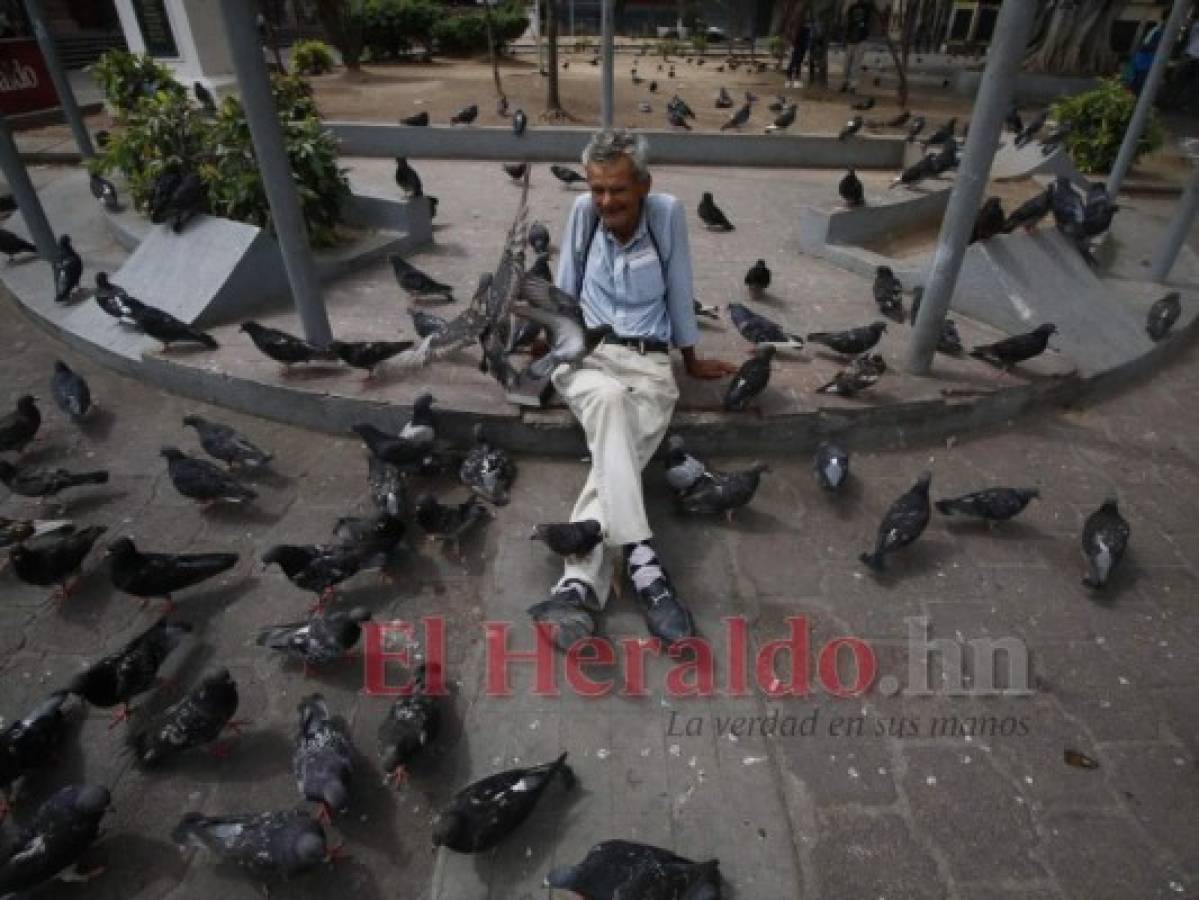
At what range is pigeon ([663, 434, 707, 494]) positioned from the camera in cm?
396

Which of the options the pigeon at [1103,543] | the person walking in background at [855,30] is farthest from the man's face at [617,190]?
the person walking in background at [855,30]

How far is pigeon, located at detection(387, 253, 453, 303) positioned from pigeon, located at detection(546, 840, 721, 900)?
448 cm

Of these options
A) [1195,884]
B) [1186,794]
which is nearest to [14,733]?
[1195,884]

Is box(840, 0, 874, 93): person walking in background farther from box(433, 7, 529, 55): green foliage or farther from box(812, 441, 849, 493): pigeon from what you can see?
box(812, 441, 849, 493): pigeon

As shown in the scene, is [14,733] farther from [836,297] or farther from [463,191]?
[463,191]

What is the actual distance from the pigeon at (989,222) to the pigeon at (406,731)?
5793 millimetres

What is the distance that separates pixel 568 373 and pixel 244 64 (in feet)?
8.28

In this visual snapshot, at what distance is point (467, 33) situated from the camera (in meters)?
22.7

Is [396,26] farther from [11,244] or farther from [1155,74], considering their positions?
[1155,74]

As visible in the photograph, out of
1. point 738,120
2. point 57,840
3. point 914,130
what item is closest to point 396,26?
point 738,120

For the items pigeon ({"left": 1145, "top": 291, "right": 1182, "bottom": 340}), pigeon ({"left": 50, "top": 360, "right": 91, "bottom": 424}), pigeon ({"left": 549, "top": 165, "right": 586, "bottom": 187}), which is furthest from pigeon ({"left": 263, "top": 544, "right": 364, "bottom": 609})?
pigeon ({"left": 549, "top": 165, "right": 586, "bottom": 187})

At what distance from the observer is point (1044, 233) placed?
6.15 meters

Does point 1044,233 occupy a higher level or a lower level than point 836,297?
higher

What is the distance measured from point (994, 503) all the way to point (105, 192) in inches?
358
